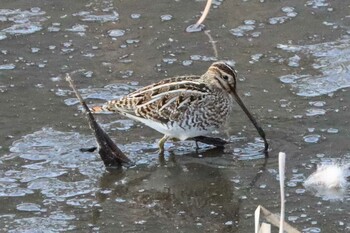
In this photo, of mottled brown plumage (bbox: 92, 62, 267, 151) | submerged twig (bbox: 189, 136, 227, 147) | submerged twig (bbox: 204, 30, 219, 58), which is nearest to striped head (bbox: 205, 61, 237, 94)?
mottled brown plumage (bbox: 92, 62, 267, 151)

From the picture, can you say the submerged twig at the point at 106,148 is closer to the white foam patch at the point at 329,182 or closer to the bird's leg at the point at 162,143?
the bird's leg at the point at 162,143

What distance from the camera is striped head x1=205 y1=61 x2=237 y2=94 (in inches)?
242

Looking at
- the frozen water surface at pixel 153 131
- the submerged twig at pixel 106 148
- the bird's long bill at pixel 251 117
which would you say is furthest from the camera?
the bird's long bill at pixel 251 117

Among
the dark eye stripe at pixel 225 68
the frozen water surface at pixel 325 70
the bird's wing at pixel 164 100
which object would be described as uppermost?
the dark eye stripe at pixel 225 68

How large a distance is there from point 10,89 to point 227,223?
2371 millimetres

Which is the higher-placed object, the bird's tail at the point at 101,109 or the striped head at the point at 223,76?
the striped head at the point at 223,76

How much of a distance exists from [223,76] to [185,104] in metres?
0.31

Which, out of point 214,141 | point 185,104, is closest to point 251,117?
point 214,141

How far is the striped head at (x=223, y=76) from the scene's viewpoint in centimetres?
615

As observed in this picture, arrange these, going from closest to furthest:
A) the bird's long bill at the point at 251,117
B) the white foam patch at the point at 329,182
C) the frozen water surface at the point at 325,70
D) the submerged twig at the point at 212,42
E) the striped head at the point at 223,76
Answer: the white foam patch at the point at 329,182 < the bird's long bill at the point at 251,117 < the striped head at the point at 223,76 < the frozen water surface at the point at 325,70 < the submerged twig at the point at 212,42

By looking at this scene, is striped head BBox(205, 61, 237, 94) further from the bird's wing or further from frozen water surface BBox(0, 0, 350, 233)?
frozen water surface BBox(0, 0, 350, 233)

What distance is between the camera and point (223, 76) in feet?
20.2

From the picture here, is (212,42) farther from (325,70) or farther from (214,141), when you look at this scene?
(214,141)

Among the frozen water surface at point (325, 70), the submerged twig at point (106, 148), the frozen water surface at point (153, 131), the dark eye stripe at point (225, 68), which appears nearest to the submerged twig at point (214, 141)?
the frozen water surface at point (153, 131)
